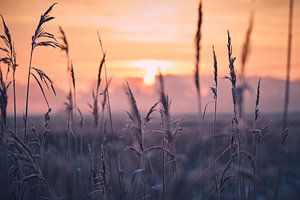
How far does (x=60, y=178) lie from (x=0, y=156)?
1.44 m

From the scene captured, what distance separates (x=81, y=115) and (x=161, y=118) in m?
1.43

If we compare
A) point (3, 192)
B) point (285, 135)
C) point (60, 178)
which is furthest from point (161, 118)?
point (60, 178)

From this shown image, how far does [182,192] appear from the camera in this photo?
7.04 ft

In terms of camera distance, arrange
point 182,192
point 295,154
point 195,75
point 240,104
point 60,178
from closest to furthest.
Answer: point 182,192
point 240,104
point 195,75
point 60,178
point 295,154

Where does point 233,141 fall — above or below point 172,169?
above

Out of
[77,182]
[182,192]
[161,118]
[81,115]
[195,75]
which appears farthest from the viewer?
[81,115]

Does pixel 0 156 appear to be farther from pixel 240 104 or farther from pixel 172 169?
pixel 240 104

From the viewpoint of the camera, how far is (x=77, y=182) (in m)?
4.63

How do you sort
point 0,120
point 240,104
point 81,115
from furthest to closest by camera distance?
point 81,115 < point 0,120 < point 240,104

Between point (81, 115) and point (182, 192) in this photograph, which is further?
point (81, 115)

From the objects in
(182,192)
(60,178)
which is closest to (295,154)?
(60,178)

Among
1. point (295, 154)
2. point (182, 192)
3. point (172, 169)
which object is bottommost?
point (295, 154)

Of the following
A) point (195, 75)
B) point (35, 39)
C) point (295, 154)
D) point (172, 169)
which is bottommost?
point (295, 154)

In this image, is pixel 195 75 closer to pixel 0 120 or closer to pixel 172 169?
pixel 172 169
